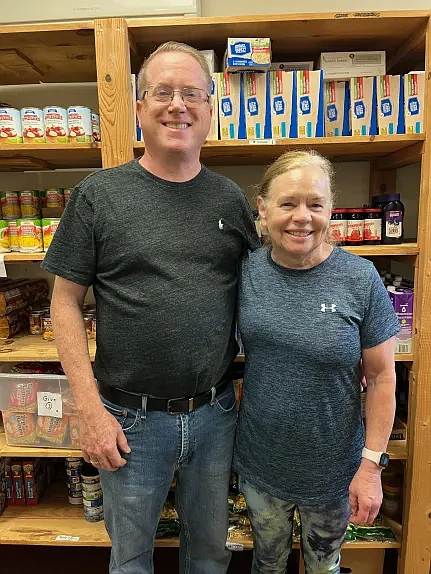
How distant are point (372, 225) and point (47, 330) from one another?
128 cm

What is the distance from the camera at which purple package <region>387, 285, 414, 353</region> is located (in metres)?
1.56

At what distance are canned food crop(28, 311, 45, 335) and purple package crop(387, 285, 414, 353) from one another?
137 centimetres

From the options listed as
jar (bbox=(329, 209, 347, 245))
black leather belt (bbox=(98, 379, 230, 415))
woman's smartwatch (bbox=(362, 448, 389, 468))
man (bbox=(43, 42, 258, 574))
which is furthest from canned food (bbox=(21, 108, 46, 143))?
woman's smartwatch (bbox=(362, 448, 389, 468))

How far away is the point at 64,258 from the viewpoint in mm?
1106

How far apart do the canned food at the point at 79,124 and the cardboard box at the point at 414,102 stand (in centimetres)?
105

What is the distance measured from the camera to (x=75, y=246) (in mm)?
1103

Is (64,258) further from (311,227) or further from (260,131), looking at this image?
(260,131)

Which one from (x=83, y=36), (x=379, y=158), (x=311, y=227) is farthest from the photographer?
(x=379, y=158)

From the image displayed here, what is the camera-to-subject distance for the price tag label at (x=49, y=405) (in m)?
1.67

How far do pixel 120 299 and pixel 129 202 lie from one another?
25 centimetres

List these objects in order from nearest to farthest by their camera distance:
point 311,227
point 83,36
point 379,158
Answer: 1. point 311,227
2. point 83,36
3. point 379,158

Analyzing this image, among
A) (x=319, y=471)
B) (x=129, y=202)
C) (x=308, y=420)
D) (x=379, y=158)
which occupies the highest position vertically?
(x=379, y=158)

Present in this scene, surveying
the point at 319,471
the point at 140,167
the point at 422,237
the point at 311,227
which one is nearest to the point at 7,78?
the point at 140,167

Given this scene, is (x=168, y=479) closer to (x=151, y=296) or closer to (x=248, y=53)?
(x=151, y=296)
